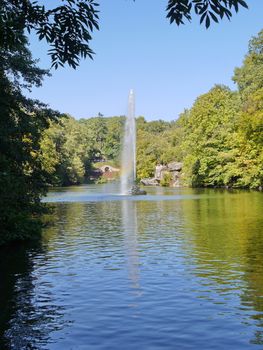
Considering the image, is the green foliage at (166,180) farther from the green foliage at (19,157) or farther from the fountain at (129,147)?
the green foliage at (19,157)

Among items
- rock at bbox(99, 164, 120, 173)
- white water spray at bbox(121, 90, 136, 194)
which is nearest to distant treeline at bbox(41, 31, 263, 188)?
white water spray at bbox(121, 90, 136, 194)

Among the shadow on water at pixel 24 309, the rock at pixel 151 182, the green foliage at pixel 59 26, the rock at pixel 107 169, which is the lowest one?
the shadow on water at pixel 24 309

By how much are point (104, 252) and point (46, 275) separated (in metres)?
4.45

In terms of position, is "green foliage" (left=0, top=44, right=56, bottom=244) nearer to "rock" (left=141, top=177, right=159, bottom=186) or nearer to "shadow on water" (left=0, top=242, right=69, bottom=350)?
"shadow on water" (left=0, top=242, right=69, bottom=350)

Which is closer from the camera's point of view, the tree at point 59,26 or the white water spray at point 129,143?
the tree at point 59,26

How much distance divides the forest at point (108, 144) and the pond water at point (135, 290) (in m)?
2.63

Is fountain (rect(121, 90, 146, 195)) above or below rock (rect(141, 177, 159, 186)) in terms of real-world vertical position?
above

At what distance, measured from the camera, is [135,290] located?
46.5 ft

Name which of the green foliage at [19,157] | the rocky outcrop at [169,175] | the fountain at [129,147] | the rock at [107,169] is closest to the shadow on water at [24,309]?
the green foliage at [19,157]

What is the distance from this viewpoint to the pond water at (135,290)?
10.4 m

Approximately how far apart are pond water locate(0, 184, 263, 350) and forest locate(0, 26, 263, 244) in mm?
2627

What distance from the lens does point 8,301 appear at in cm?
1322

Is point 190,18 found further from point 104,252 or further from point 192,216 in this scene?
point 192,216

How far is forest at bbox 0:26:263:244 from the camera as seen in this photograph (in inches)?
845
